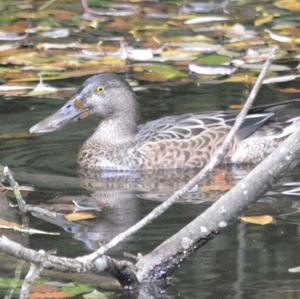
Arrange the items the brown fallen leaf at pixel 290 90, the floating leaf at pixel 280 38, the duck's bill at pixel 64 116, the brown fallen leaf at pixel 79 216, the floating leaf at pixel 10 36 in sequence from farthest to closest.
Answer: the floating leaf at pixel 10 36 → the floating leaf at pixel 280 38 → the brown fallen leaf at pixel 290 90 → the duck's bill at pixel 64 116 → the brown fallen leaf at pixel 79 216

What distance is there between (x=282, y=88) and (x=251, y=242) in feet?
13.9

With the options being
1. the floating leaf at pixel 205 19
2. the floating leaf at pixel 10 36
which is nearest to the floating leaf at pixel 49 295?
the floating leaf at pixel 10 36

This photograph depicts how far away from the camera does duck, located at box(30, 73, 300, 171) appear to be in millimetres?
10891

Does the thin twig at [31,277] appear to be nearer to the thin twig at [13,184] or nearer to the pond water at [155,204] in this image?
the thin twig at [13,184]

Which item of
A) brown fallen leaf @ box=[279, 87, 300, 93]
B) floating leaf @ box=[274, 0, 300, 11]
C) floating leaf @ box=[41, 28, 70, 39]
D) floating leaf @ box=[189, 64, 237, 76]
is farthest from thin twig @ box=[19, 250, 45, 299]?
floating leaf @ box=[274, 0, 300, 11]

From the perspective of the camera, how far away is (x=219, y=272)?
24.5 feet

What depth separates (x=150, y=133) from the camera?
1111 cm

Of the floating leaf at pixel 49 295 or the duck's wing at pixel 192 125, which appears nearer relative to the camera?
the floating leaf at pixel 49 295

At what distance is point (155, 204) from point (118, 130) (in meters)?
2.10

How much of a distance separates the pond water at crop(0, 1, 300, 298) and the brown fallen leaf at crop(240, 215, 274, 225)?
54mm

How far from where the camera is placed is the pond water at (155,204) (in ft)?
24.1

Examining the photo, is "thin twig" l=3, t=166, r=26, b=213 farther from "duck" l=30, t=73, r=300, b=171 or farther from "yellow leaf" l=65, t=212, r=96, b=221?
"duck" l=30, t=73, r=300, b=171

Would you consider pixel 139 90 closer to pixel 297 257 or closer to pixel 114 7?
pixel 114 7

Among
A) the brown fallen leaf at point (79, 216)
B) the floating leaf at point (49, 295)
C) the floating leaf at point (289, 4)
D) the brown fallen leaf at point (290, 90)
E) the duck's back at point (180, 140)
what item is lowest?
the duck's back at point (180, 140)
